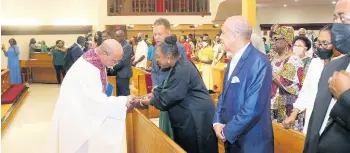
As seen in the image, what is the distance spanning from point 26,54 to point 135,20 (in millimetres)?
4286

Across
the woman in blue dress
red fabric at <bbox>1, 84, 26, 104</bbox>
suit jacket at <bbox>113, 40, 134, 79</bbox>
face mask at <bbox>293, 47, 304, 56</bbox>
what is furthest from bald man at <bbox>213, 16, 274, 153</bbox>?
the woman in blue dress

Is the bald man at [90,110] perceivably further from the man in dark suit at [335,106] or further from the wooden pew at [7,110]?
the wooden pew at [7,110]

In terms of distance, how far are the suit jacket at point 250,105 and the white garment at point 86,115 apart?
112 cm

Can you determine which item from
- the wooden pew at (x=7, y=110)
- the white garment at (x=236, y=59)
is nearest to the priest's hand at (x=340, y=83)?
the white garment at (x=236, y=59)

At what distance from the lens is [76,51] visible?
860cm

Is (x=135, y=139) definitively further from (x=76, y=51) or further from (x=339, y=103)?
(x=76, y=51)

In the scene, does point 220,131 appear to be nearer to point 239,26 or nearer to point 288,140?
point 239,26

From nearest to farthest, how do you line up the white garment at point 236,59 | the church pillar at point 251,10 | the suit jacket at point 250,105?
the suit jacket at point 250,105 → the white garment at point 236,59 → the church pillar at point 251,10

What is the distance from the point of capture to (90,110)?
3.24 metres

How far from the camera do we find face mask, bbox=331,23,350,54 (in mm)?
1797

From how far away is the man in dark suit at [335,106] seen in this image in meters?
1.64

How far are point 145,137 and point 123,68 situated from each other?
3.04m

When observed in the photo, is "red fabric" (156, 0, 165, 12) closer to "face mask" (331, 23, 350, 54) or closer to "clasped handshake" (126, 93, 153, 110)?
"clasped handshake" (126, 93, 153, 110)

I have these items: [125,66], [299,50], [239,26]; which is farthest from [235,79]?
[125,66]
